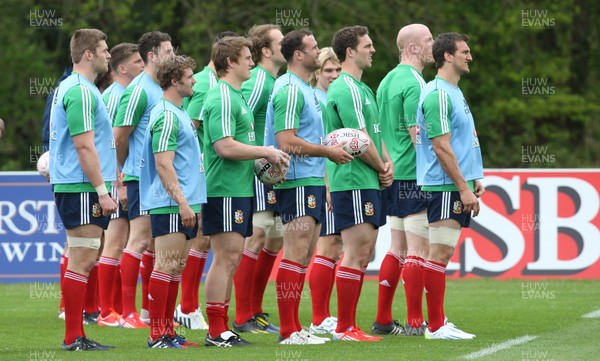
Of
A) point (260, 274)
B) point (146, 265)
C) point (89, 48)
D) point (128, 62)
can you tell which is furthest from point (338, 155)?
point (128, 62)

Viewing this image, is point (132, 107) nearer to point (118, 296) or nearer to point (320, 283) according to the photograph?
point (118, 296)

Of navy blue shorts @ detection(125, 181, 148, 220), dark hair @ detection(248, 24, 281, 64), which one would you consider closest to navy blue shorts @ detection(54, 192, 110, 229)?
navy blue shorts @ detection(125, 181, 148, 220)

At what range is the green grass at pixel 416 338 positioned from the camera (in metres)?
8.54

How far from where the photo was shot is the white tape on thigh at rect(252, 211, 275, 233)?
10500 millimetres

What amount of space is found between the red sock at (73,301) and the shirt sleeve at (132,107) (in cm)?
201

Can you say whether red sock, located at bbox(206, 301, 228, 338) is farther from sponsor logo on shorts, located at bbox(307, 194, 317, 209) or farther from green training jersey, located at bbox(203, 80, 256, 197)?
sponsor logo on shorts, located at bbox(307, 194, 317, 209)

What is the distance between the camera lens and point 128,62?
11.1m

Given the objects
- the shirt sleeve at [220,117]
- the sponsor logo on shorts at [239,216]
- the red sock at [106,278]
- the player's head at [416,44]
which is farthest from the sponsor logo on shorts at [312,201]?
the red sock at [106,278]

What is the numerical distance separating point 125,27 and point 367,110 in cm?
1795

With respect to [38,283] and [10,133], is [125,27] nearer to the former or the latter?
[10,133]

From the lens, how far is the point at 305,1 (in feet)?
88.0

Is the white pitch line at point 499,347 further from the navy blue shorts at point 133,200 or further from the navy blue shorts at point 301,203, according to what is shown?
the navy blue shorts at point 133,200

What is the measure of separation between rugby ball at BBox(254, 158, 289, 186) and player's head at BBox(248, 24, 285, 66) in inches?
60.9

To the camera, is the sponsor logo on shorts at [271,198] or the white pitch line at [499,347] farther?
the sponsor logo on shorts at [271,198]
